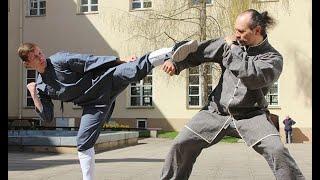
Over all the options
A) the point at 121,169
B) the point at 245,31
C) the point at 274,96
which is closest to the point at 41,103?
the point at 245,31

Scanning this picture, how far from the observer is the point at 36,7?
30.8 m

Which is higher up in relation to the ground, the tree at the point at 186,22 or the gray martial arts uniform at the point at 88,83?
the tree at the point at 186,22

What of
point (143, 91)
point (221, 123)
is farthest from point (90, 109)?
point (143, 91)

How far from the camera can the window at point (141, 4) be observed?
1103 inches

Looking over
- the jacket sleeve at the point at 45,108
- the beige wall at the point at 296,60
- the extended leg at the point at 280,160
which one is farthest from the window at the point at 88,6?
the extended leg at the point at 280,160

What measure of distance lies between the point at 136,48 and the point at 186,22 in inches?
130

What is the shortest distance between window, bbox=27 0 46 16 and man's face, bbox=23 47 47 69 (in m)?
25.9

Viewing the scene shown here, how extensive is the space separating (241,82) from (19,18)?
27520 mm

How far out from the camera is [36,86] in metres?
5.80

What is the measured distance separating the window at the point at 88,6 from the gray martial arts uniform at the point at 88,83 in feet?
81.2

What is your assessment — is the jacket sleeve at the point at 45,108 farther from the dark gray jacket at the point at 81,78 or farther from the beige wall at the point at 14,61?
the beige wall at the point at 14,61

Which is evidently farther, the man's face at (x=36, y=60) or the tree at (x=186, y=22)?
the tree at (x=186, y=22)

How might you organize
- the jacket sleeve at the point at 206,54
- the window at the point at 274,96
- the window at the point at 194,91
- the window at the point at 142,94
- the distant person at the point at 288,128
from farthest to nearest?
1. the window at the point at 142,94
2. the window at the point at 194,91
3. the window at the point at 274,96
4. the distant person at the point at 288,128
5. the jacket sleeve at the point at 206,54

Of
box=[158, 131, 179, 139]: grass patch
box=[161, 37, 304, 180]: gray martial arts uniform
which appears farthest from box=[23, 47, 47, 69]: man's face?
box=[158, 131, 179, 139]: grass patch
